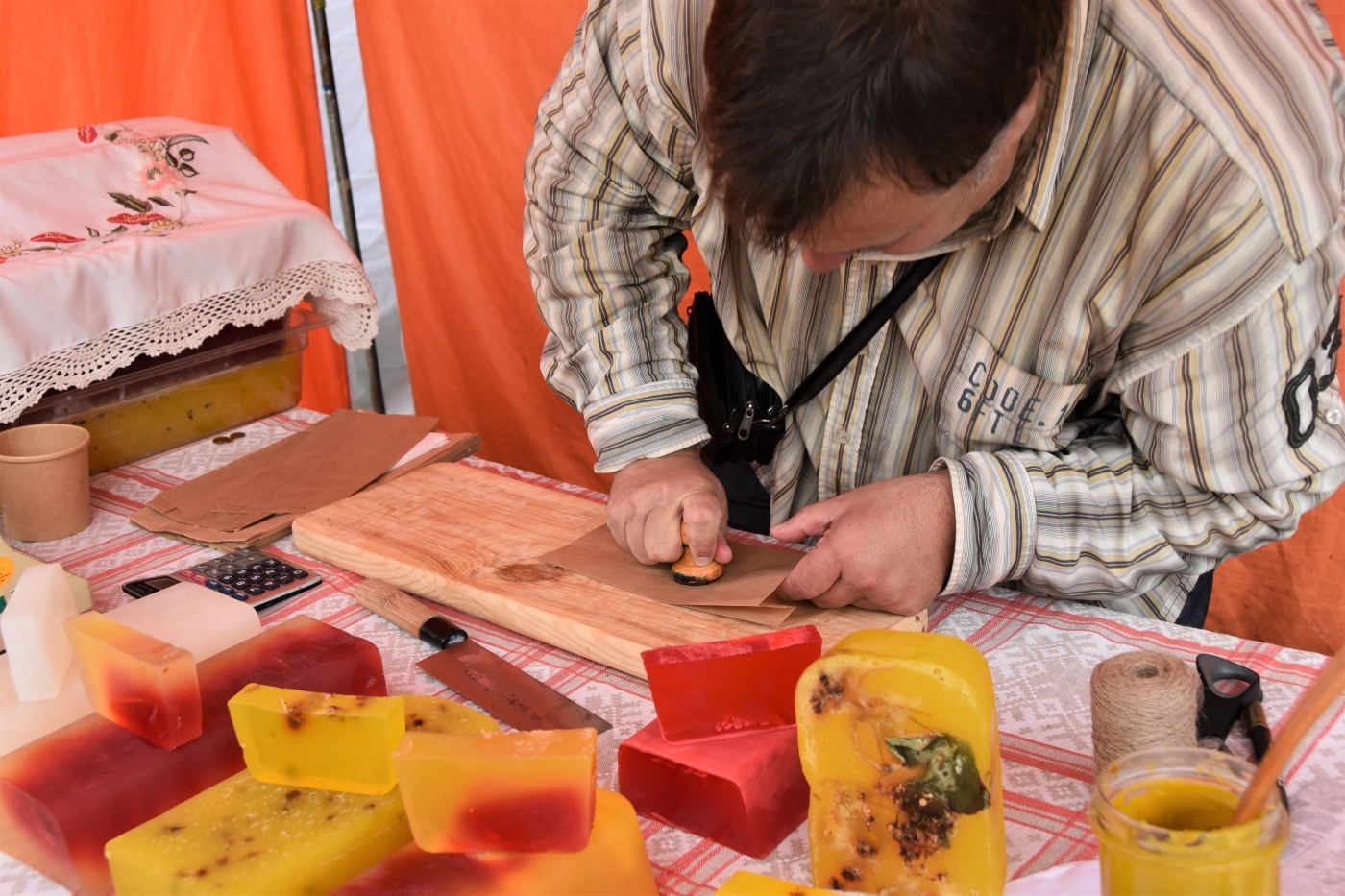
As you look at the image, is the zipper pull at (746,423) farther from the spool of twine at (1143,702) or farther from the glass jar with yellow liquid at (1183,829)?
the glass jar with yellow liquid at (1183,829)

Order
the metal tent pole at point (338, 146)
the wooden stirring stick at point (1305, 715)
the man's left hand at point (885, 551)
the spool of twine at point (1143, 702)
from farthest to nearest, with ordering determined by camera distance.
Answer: the metal tent pole at point (338, 146) < the man's left hand at point (885, 551) < the spool of twine at point (1143, 702) < the wooden stirring stick at point (1305, 715)

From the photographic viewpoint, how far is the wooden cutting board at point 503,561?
130 cm

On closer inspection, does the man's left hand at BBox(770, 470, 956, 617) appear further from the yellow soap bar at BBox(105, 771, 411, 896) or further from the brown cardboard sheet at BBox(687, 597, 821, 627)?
Result: the yellow soap bar at BBox(105, 771, 411, 896)

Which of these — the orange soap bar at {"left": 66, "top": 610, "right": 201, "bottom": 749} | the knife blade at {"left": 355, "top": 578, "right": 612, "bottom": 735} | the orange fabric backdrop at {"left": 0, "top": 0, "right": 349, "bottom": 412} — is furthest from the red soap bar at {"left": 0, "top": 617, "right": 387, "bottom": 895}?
A: the orange fabric backdrop at {"left": 0, "top": 0, "right": 349, "bottom": 412}

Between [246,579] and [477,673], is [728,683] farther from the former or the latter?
[246,579]

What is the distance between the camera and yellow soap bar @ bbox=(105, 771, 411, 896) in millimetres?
877

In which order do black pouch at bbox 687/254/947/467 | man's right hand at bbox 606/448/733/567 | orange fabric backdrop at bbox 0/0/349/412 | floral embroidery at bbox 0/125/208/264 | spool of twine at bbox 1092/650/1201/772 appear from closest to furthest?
spool of twine at bbox 1092/650/1201/772 < man's right hand at bbox 606/448/733/567 < black pouch at bbox 687/254/947/467 < floral embroidery at bbox 0/125/208/264 < orange fabric backdrop at bbox 0/0/349/412

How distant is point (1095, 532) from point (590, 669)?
0.59m

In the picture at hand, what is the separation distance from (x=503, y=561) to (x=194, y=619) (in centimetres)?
38

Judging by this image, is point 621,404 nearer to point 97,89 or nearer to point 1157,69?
point 1157,69

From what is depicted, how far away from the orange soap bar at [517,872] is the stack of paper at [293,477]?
34.0 inches

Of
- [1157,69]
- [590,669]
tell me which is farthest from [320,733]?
[1157,69]

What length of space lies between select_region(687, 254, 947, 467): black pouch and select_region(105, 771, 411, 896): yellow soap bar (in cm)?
81

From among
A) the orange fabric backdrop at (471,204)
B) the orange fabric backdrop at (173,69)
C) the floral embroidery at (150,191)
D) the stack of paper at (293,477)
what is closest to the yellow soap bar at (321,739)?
the stack of paper at (293,477)
